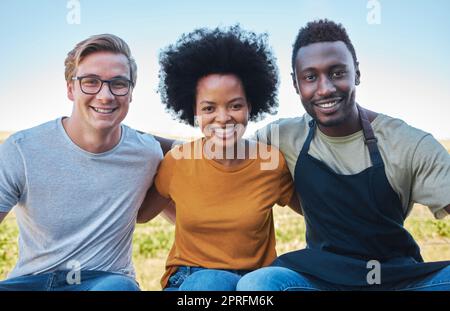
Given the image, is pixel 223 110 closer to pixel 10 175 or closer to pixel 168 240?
pixel 10 175

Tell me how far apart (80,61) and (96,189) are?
570 mm

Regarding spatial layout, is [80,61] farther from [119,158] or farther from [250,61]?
[250,61]

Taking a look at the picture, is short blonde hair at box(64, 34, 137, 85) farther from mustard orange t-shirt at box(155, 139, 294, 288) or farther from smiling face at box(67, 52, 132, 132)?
mustard orange t-shirt at box(155, 139, 294, 288)

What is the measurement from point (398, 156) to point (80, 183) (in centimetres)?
135

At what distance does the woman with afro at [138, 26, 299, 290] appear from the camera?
2.22 m

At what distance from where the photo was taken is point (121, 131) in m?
2.47

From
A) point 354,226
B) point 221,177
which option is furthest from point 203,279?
point 354,226

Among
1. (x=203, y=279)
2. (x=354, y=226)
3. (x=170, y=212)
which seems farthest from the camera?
(x=170, y=212)

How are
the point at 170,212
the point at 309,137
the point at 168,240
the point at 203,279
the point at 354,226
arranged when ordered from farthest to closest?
the point at 168,240 < the point at 170,212 < the point at 309,137 < the point at 354,226 < the point at 203,279

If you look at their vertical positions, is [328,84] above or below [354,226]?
above

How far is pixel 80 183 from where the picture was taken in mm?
2260

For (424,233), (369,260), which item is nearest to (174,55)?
(369,260)

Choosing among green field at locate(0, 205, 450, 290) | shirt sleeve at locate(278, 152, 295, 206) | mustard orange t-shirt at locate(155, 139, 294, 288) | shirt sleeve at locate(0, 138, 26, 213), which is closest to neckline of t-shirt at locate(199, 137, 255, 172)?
mustard orange t-shirt at locate(155, 139, 294, 288)

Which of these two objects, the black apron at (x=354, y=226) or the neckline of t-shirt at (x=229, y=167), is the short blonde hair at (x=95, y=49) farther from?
the black apron at (x=354, y=226)
